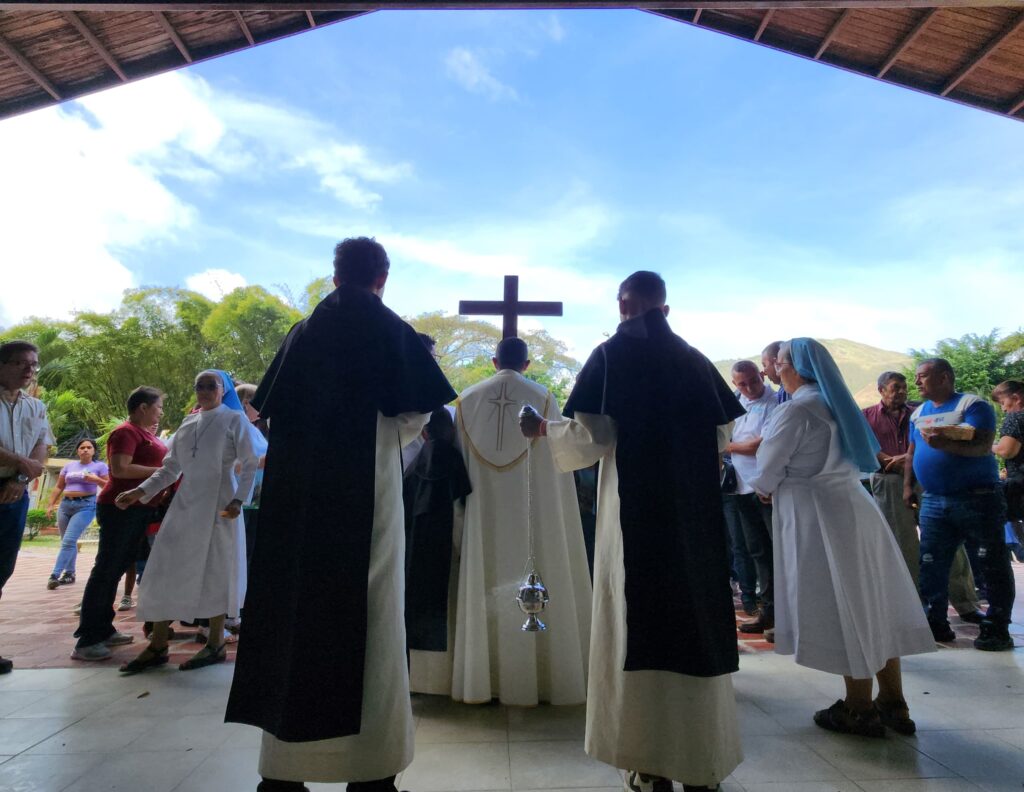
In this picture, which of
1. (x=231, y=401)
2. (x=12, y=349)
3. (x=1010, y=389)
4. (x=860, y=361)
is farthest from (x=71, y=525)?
(x=860, y=361)

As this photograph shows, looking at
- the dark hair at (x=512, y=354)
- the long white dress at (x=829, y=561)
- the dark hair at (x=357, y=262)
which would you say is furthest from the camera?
the dark hair at (x=512, y=354)

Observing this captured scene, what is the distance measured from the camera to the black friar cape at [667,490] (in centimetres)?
229

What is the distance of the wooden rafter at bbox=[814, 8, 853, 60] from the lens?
4492 mm

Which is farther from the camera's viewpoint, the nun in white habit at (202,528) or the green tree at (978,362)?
the green tree at (978,362)

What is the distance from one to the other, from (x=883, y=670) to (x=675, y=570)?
147 cm

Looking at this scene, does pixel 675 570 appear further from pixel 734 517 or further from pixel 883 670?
pixel 734 517

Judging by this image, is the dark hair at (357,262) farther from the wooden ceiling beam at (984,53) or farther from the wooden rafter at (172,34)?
the wooden ceiling beam at (984,53)

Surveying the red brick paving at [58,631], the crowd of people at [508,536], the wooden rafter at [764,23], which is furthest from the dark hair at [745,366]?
the wooden rafter at [764,23]

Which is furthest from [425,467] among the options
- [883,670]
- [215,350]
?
[215,350]

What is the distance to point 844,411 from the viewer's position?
3004 millimetres

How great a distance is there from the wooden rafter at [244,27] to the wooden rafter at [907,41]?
4.84 metres

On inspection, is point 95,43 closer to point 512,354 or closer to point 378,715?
point 512,354

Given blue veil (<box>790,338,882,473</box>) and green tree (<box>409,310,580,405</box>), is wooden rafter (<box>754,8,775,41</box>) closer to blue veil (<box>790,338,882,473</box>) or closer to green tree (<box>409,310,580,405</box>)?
blue veil (<box>790,338,882,473</box>)

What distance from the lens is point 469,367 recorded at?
3672 centimetres
